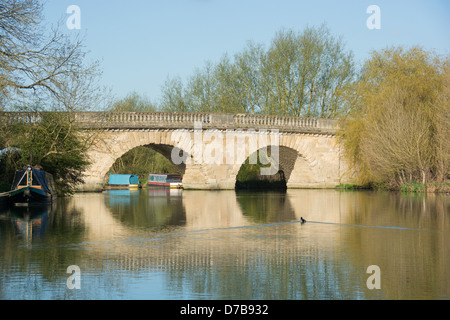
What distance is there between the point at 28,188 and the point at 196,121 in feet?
52.8

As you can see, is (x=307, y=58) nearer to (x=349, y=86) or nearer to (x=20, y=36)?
(x=349, y=86)

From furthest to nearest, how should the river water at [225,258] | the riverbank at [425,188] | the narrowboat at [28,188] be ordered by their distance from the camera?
1. the riverbank at [425,188]
2. the narrowboat at [28,188]
3. the river water at [225,258]

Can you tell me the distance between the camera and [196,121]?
117 ft

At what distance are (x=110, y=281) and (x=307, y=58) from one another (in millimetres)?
36658

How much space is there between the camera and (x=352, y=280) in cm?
752

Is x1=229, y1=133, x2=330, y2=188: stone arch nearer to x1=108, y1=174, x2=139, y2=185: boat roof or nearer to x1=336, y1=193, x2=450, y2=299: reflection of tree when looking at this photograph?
x1=108, y1=174, x2=139, y2=185: boat roof

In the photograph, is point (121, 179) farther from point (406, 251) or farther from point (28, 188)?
point (406, 251)

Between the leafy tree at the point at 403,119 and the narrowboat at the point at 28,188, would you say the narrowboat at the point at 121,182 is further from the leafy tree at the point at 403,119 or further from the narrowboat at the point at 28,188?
the narrowboat at the point at 28,188

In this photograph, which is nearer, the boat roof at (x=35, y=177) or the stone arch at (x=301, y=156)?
the boat roof at (x=35, y=177)

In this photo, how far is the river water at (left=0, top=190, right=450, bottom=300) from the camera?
695cm

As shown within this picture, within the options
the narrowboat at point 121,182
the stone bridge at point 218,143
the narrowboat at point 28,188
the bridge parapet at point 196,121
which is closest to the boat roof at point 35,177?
the narrowboat at point 28,188

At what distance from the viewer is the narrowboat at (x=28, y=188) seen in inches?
808

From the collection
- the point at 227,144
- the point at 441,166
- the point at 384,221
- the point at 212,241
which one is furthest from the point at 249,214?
the point at 227,144

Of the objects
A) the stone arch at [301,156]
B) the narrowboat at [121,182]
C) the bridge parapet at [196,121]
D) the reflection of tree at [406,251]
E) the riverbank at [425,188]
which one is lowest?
the reflection of tree at [406,251]
